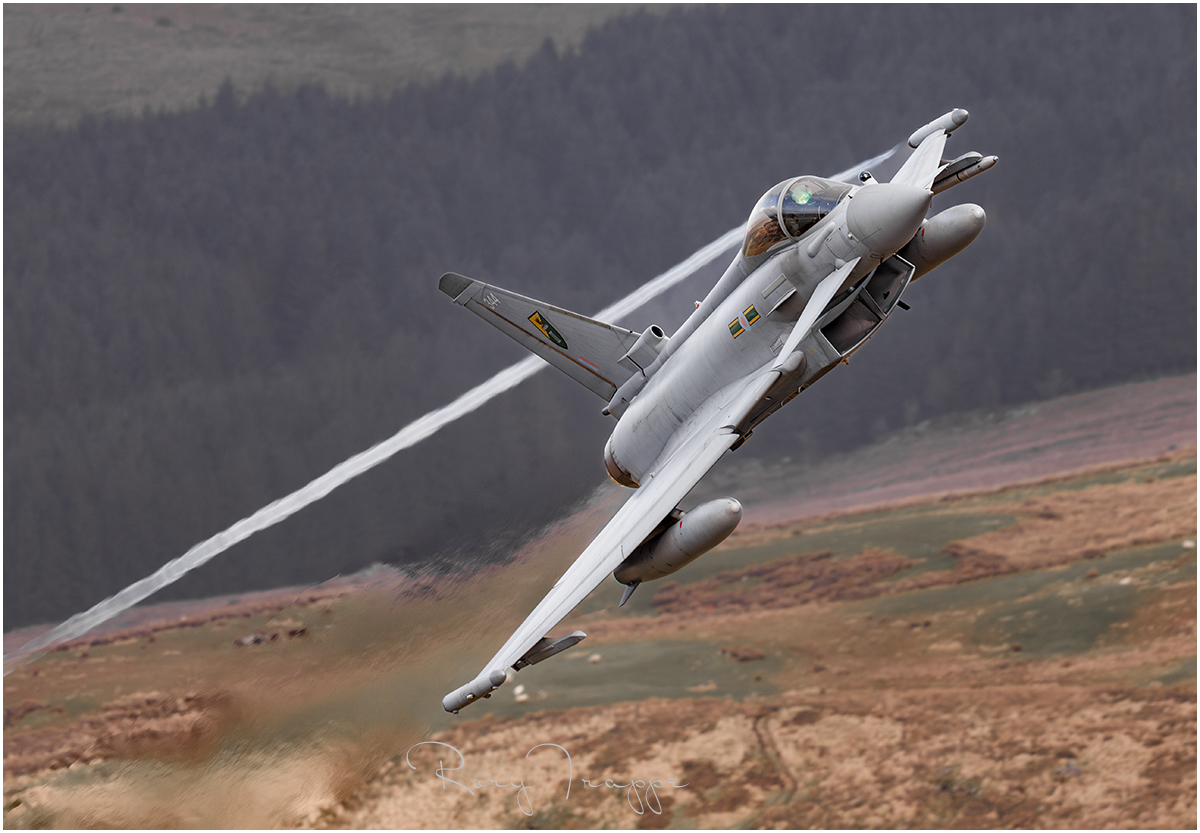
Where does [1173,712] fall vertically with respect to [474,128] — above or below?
below

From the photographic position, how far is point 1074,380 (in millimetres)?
56781

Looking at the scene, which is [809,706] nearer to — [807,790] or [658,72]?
[807,790]

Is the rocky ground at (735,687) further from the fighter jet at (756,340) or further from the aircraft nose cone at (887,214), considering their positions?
the aircraft nose cone at (887,214)

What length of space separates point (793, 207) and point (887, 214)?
6.35 feet

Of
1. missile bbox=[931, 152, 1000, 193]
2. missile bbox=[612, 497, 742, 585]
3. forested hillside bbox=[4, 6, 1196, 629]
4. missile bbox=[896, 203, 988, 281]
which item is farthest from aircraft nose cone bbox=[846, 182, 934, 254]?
forested hillside bbox=[4, 6, 1196, 629]

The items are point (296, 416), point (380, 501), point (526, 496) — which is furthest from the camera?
point (296, 416)

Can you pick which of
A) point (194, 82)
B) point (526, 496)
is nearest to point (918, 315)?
point (526, 496)

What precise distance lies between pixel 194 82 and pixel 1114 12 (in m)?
52.0

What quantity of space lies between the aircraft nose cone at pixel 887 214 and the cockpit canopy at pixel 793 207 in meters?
0.85

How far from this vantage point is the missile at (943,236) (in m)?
18.8

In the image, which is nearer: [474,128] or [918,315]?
[918,315]

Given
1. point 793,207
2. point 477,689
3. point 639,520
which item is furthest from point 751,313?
point 477,689

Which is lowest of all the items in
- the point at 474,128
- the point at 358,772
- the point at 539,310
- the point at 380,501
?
the point at 358,772

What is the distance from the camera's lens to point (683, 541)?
62.4ft
